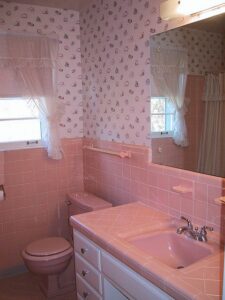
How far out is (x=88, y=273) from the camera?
1850mm

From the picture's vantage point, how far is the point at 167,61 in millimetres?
1931

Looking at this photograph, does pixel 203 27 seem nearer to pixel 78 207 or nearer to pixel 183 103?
pixel 183 103

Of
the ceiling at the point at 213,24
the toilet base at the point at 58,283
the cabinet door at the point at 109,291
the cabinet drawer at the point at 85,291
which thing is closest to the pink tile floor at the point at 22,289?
the toilet base at the point at 58,283

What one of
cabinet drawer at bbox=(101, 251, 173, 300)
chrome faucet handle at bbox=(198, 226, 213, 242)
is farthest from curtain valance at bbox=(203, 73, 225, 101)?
cabinet drawer at bbox=(101, 251, 173, 300)

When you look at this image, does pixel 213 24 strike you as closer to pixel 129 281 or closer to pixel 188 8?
pixel 188 8

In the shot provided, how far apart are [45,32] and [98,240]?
6.53 feet

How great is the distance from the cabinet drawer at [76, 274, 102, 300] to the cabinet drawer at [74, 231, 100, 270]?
0.61 ft

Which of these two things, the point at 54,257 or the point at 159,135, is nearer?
the point at 159,135

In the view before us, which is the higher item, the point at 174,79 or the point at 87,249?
the point at 174,79

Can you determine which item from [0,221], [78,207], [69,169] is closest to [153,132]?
[78,207]

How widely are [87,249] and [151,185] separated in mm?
→ 620

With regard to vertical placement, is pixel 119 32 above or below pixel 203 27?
above

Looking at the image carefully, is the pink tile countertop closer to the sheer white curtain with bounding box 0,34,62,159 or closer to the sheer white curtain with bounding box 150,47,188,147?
the sheer white curtain with bounding box 150,47,188,147

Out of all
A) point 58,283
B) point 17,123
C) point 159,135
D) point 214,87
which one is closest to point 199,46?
point 214,87
